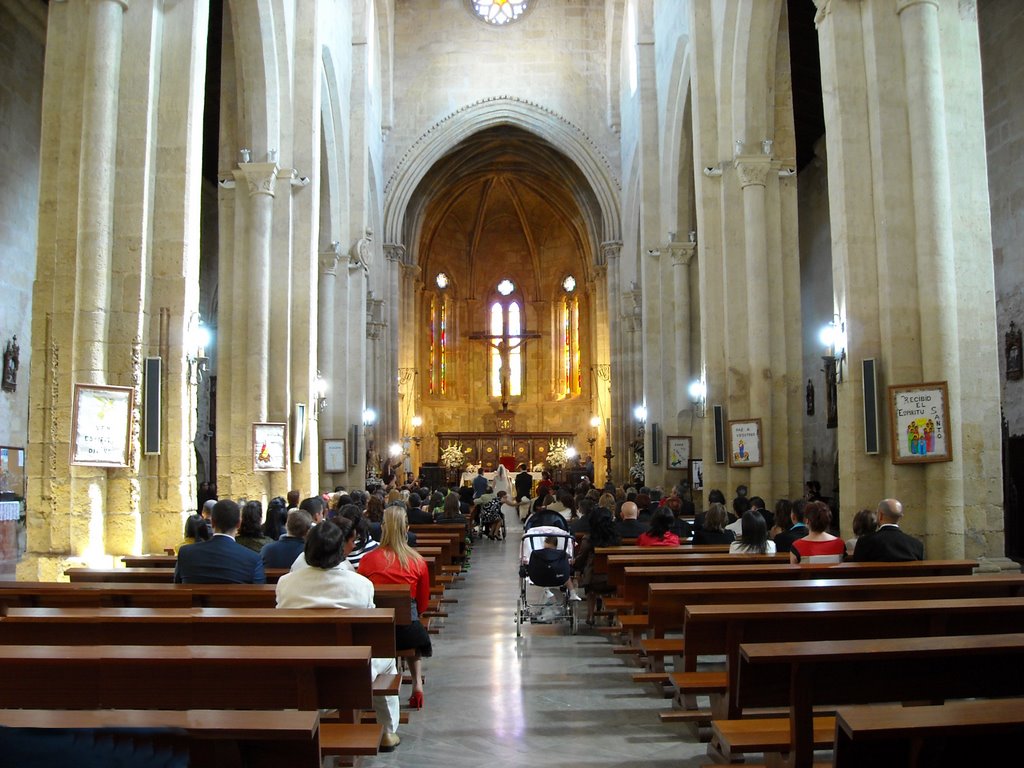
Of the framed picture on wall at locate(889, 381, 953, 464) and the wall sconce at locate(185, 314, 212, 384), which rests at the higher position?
the wall sconce at locate(185, 314, 212, 384)

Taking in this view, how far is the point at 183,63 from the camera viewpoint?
31.2ft

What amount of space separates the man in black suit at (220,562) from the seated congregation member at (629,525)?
4.77 m

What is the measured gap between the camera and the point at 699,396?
16328 mm

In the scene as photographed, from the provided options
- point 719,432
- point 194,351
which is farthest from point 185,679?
point 719,432

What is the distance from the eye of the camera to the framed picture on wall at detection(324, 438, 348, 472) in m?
17.5

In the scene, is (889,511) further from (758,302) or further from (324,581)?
(758,302)

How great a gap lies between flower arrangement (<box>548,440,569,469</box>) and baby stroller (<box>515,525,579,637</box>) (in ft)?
85.0

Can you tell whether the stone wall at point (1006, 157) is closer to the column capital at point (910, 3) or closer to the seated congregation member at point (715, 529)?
the column capital at point (910, 3)

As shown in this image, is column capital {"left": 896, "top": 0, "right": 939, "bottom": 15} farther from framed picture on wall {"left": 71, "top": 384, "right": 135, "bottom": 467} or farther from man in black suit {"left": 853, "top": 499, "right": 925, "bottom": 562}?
framed picture on wall {"left": 71, "top": 384, "right": 135, "bottom": 467}

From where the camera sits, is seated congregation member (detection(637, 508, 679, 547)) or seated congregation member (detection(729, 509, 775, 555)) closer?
seated congregation member (detection(729, 509, 775, 555))

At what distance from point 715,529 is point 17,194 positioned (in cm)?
1350

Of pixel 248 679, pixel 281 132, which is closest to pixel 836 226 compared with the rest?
pixel 248 679

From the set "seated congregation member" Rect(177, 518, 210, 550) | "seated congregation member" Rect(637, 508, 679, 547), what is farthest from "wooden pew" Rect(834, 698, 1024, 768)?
"seated congregation member" Rect(637, 508, 679, 547)

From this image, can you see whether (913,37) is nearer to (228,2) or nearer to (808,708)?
(808,708)
